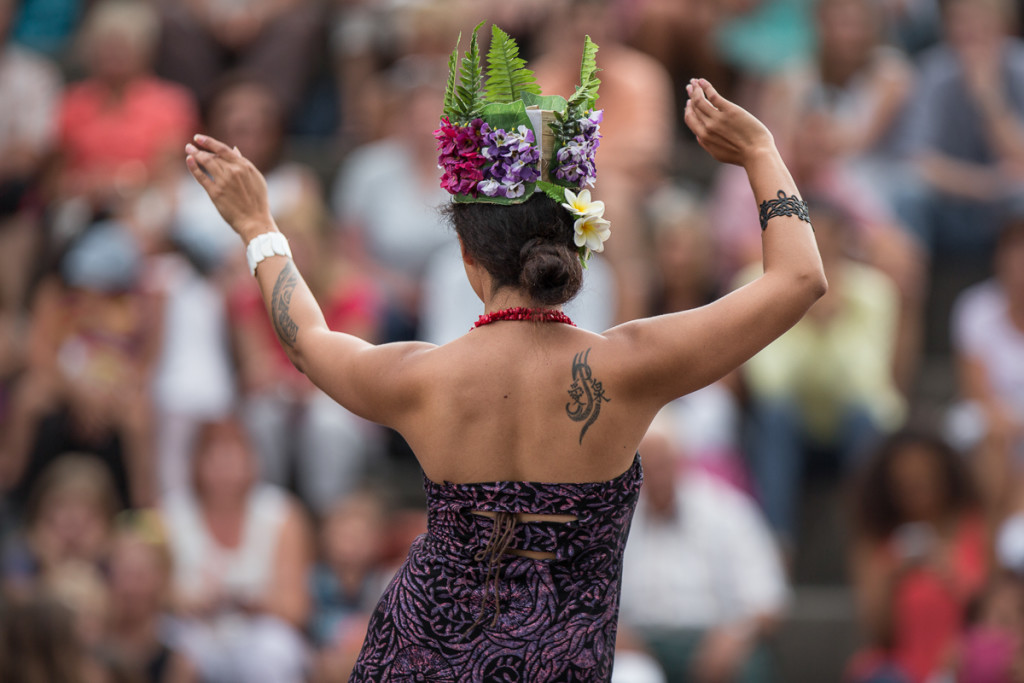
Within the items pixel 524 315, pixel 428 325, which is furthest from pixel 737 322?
pixel 428 325

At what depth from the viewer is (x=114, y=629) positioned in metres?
6.25

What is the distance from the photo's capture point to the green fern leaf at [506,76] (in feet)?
9.32

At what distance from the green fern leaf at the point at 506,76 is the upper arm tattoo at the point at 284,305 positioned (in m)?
0.64

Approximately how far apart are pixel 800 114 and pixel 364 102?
2922 millimetres

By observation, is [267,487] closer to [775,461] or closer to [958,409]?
[775,461]

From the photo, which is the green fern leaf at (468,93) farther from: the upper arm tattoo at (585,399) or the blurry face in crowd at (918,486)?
the blurry face in crowd at (918,486)

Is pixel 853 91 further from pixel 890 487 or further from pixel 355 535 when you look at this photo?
pixel 355 535

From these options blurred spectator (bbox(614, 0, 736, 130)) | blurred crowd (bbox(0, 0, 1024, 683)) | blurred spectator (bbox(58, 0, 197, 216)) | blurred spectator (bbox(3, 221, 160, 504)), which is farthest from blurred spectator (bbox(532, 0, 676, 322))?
blurred spectator (bbox(3, 221, 160, 504))

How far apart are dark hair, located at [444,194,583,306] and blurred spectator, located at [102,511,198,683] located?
3.89 meters

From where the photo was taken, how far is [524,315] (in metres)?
2.79

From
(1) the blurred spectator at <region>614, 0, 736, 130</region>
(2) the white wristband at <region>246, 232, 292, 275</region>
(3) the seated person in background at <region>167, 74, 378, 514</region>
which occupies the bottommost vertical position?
(2) the white wristband at <region>246, 232, 292, 275</region>

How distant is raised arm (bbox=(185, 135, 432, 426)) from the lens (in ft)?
9.26

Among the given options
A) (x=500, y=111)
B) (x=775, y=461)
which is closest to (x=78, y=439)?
(x=775, y=461)

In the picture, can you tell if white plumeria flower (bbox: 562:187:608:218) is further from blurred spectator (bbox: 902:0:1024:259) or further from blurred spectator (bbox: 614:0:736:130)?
blurred spectator (bbox: 614:0:736:130)
